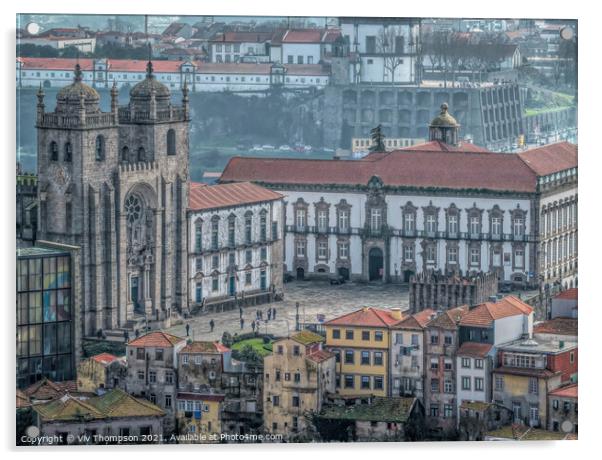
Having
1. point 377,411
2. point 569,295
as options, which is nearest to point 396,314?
point 377,411

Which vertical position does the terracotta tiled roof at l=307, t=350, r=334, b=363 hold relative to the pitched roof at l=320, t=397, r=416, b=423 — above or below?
above

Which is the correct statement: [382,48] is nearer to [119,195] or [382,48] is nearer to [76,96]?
[119,195]

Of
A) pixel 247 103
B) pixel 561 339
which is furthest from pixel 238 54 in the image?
pixel 561 339

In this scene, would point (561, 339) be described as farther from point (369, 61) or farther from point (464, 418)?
point (369, 61)

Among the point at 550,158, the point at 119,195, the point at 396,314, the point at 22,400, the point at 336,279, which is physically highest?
the point at 550,158

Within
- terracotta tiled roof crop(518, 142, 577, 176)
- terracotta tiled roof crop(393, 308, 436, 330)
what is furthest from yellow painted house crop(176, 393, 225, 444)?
terracotta tiled roof crop(518, 142, 577, 176)

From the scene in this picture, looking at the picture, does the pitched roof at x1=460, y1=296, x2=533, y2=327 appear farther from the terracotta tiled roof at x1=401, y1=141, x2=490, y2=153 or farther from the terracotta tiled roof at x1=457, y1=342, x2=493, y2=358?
the terracotta tiled roof at x1=401, y1=141, x2=490, y2=153

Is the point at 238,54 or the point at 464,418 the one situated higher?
the point at 238,54
